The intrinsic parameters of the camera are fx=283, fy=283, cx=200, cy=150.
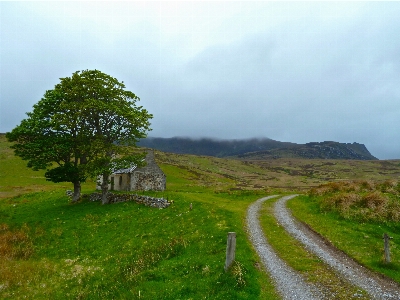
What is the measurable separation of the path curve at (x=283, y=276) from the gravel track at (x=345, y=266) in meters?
0.67

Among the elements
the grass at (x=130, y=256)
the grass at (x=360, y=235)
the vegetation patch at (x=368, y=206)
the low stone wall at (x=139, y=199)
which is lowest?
the grass at (x=130, y=256)

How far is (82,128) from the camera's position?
44.6 metres

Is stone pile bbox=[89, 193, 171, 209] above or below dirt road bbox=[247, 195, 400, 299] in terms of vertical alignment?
above

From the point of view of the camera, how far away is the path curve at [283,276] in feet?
47.6

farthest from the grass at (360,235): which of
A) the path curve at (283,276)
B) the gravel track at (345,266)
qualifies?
the path curve at (283,276)

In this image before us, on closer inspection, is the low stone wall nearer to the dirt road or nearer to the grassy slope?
the grassy slope

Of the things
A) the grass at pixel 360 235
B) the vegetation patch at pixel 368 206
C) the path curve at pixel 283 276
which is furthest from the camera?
the vegetation patch at pixel 368 206

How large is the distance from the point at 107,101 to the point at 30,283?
99.0 feet

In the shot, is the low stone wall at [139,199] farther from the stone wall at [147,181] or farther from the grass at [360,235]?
the grass at [360,235]

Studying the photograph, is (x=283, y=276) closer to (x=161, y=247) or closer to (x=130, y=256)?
(x=161, y=247)

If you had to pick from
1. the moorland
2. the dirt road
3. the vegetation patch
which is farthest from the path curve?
the vegetation patch

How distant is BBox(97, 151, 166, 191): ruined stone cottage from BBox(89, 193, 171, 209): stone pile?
14.2m

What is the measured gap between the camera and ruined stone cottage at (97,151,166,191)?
6253cm

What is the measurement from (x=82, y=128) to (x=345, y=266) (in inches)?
1572
